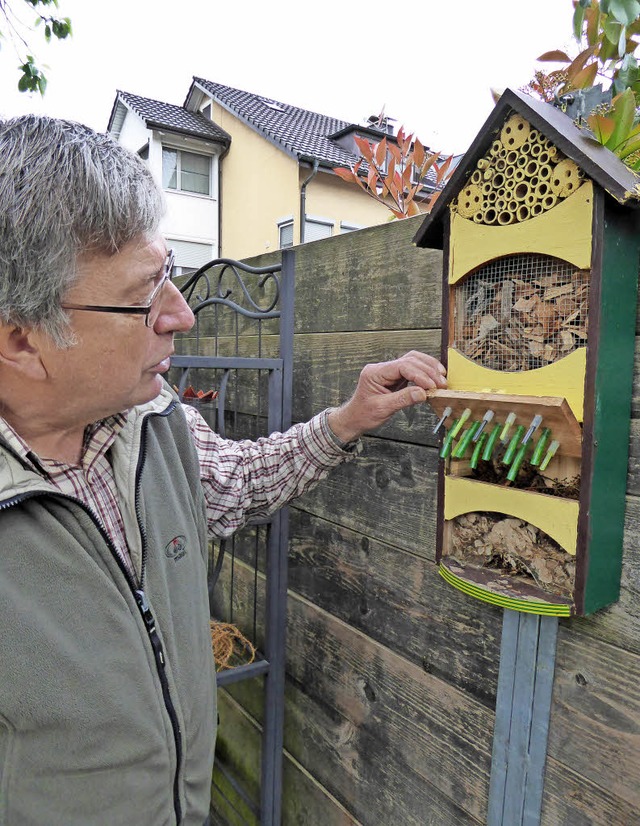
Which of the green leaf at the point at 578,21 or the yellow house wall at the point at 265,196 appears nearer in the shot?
the green leaf at the point at 578,21

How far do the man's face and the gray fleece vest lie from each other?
13 centimetres

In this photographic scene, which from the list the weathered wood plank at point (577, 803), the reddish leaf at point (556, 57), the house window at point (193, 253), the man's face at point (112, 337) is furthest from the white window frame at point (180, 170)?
the weathered wood plank at point (577, 803)

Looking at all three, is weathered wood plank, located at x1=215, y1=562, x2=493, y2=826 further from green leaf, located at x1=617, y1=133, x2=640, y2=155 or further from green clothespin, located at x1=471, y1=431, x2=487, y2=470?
green leaf, located at x1=617, y1=133, x2=640, y2=155

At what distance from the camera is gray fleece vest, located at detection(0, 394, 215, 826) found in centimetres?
82

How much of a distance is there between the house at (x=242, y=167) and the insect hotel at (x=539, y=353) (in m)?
10.2

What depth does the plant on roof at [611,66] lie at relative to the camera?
31.9 inches

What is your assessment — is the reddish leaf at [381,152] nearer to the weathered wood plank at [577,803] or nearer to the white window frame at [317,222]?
the weathered wood plank at [577,803]

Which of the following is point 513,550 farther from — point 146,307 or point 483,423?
point 146,307

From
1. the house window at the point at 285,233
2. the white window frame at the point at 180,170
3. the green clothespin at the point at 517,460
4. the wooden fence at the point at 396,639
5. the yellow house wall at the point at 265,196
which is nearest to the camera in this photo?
the green clothespin at the point at 517,460

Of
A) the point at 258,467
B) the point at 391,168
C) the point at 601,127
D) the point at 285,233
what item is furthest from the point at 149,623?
the point at 285,233

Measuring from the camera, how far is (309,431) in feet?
4.17

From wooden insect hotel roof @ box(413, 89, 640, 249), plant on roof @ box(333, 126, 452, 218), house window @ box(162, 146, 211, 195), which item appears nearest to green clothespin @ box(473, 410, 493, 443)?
wooden insect hotel roof @ box(413, 89, 640, 249)

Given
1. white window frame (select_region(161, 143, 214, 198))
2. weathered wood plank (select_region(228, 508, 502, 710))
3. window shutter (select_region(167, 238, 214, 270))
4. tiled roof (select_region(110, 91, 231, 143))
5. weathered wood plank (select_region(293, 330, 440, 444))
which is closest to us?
weathered wood plank (select_region(228, 508, 502, 710))

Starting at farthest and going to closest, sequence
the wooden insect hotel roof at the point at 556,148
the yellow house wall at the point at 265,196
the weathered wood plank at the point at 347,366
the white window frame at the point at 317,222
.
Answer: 1. the yellow house wall at the point at 265,196
2. the white window frame at the point at 317,222
3. the weathered wood plank at the point at 347,366
4. the wooden insect hotel roof at the point at 556,148
